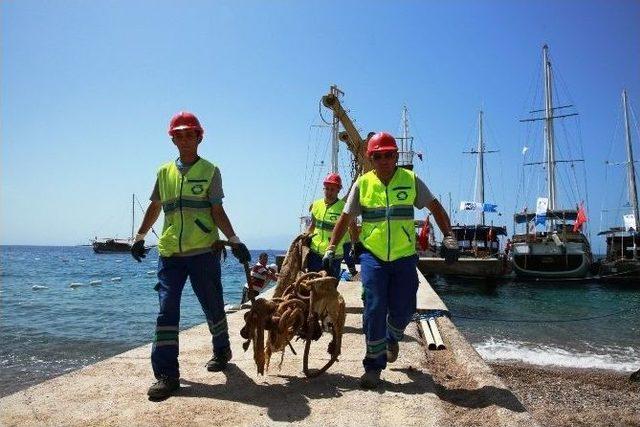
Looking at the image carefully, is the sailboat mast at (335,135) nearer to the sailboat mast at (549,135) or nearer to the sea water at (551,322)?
the sea water at (551,322)

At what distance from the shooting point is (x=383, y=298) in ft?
12.1

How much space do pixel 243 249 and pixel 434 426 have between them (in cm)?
181

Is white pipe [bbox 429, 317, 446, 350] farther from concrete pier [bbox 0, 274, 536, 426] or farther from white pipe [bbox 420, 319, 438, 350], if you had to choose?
concrete pier [bbox 0, 274, 536, 426]

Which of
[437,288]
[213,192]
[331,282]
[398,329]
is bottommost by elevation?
[437,288]

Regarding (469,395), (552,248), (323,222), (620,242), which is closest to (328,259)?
(469,395)

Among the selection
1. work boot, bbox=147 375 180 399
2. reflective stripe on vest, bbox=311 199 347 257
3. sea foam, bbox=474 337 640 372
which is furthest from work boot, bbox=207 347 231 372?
sea foam, bbox=474 337 640 372

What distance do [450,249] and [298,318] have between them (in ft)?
4.44

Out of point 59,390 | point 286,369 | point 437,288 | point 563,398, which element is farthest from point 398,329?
point 437,288

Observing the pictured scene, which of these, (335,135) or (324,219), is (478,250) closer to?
(335,135)

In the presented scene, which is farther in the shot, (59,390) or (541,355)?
(541,355)

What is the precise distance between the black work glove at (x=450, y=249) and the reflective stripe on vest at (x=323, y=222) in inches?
88.6

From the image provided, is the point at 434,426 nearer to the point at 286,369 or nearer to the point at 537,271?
the point at 286,369

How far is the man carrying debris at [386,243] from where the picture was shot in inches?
144

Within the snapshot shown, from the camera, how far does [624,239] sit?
36.8m
